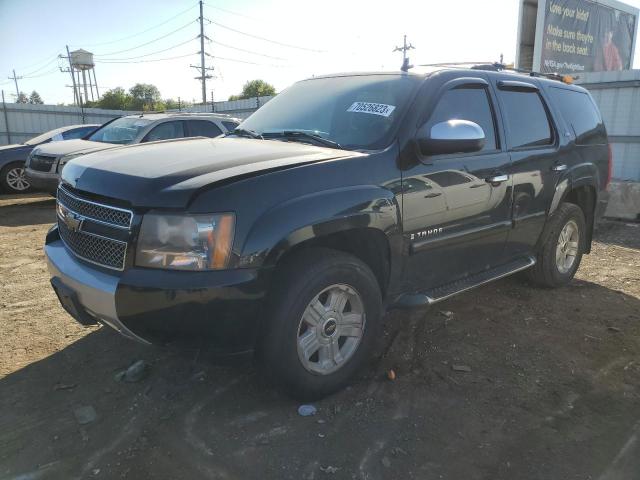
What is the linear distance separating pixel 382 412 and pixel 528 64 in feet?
45.2

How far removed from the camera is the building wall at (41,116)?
20.0 metres

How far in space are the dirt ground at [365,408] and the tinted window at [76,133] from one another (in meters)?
8.14

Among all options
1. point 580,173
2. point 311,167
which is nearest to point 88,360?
point 311,167

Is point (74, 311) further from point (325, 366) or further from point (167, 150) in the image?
point (325, 366)

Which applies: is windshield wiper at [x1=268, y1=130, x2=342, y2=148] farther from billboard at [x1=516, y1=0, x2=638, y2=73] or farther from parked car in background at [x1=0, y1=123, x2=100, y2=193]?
billboard at [x1=516, y1=0, x2=638, y2=73]

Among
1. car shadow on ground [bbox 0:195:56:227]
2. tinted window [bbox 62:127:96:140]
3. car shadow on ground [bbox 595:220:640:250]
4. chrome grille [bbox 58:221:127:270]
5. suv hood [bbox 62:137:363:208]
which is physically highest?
suv hood [bbox 62:137:363:208]

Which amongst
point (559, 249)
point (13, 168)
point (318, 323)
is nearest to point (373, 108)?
point (318, 323)

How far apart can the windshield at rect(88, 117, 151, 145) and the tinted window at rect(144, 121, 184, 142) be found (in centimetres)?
22

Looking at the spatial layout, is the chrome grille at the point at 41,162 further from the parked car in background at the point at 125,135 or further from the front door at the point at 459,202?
the front door at the point at 459,202

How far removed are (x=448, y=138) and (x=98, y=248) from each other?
2.11 m

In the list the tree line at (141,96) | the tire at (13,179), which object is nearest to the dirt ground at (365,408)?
the tire at (13,179)

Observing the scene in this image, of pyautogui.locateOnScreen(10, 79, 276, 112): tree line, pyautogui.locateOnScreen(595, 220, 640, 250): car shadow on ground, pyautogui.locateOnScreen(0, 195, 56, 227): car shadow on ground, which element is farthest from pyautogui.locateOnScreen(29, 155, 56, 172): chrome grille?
pyautogui.locateOnScreen(10, 79, 276, 112): tree line

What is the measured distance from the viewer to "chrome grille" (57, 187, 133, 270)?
8.52 ft

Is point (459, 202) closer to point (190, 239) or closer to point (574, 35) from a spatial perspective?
point (190, 239)
